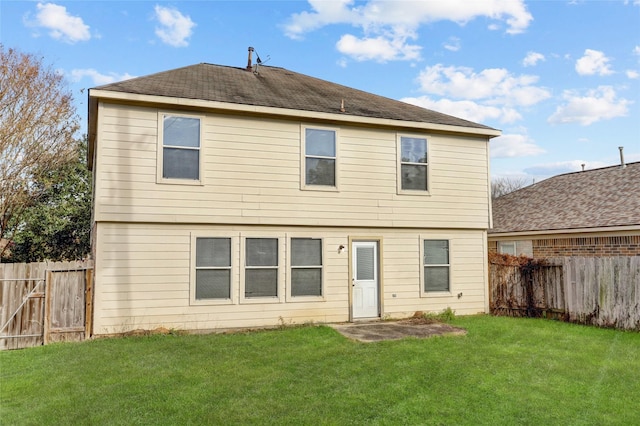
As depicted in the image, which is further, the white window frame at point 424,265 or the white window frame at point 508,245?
the white window frame at point 508,245

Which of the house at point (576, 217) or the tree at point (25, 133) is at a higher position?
the tree at point (25, 133)

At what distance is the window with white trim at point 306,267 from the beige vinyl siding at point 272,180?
0.56m

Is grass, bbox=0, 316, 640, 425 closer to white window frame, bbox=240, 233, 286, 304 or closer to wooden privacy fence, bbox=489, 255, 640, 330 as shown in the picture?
wooden privacy fence, bbox=489, 255, 640, 330

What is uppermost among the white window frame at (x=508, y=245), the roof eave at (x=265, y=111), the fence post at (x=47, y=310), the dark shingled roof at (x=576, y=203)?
the roof eave at (x=265, y=111)

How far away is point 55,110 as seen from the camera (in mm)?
18984

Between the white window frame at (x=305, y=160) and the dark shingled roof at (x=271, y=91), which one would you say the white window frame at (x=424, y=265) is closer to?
the white window frame at (x=305, y=160)

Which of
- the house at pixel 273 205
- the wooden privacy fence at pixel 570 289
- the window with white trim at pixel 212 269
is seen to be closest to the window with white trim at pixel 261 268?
the house at pixel 273 205

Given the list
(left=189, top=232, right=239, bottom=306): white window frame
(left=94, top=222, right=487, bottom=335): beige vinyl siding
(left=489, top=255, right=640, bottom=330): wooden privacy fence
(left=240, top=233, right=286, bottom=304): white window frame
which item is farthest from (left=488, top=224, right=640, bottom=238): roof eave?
(left=189, top=232, right=239, bottom=306): white window frame

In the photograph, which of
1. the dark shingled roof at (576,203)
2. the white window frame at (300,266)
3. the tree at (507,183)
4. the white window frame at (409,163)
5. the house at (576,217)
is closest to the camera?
the white window frame at (300,266)

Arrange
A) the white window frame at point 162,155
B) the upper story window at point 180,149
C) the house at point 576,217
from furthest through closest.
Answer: the house at point 576,217 → the upper story window at point 180,149 → the white window frame at point 162,155

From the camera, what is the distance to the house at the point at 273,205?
8.91 meters

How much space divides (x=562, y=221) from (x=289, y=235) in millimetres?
10008

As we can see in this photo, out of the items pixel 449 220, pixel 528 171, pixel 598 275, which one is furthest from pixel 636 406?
pixel 528 171

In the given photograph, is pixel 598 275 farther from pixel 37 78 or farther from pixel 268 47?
pixel 37 78
